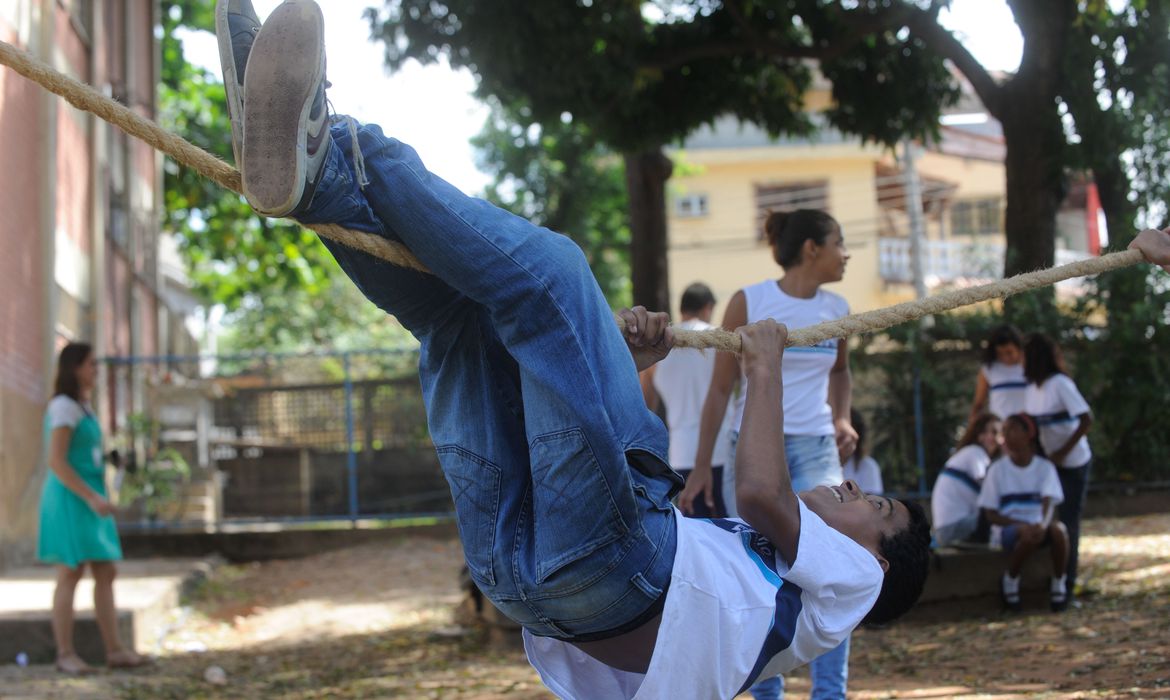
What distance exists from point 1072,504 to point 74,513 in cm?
556

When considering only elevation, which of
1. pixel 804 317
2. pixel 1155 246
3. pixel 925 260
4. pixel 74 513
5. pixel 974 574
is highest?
pixel 925 260

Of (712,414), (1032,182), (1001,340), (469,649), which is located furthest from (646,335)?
(1032,182)

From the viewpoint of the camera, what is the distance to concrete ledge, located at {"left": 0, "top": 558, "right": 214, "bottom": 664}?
22.9ft

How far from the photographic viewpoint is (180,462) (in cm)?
1180

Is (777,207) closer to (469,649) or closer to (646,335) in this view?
(469,649)

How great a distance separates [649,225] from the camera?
12.5m

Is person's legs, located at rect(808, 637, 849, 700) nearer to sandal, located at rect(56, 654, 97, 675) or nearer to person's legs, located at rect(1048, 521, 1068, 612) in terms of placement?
person's legs, located at rect(1048, 521, 1068, 612)

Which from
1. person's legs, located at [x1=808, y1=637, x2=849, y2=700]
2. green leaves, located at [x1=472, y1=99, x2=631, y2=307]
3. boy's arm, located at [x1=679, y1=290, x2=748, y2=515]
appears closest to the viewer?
person's legs, located at [x1=808, y1=637, x2=849, y2=700]

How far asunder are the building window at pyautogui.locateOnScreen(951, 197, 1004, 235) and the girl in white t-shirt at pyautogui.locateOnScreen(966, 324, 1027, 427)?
26536 millimetres

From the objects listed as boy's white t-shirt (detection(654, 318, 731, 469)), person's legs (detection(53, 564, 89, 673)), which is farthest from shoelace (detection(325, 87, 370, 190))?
person's legs (detection(53, 564, 89, 673))

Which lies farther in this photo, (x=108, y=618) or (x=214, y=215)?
(x=214, y=215)

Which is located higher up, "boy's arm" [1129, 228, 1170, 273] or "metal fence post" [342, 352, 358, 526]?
"boy's arm" [1129, 228, 1170, 273]

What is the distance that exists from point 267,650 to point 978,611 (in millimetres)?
4468

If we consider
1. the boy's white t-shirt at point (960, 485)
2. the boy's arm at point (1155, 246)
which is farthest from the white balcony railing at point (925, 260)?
the boy's arm at point (1155, 246)
